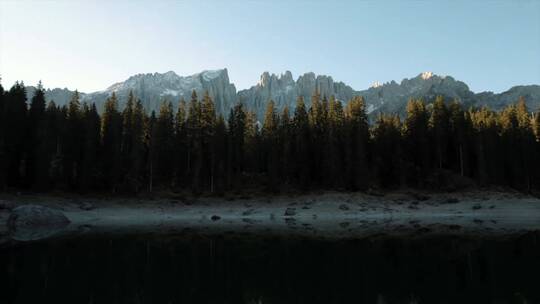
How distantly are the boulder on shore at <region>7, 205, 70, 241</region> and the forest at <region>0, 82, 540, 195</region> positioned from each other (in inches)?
759

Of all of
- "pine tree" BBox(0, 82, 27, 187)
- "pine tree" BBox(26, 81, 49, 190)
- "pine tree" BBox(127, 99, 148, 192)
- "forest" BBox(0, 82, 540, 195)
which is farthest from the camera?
"pine tree" BBox(127, 99, 148, 192)

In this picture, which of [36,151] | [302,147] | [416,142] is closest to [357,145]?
[302,147]

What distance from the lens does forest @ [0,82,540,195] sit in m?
61.5

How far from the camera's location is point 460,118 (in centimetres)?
7738

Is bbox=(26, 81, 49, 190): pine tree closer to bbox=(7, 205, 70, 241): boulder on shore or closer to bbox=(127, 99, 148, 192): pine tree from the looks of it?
bbox=(127, 99, 148, 192): pine tree

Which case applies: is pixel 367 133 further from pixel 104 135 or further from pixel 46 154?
pixel 46 154

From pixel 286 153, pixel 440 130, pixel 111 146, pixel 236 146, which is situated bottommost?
pixel 286 153

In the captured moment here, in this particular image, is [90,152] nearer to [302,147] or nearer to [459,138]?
[302,147]

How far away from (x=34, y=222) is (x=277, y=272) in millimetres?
32228

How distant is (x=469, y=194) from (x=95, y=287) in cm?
5907

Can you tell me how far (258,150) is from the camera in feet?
264

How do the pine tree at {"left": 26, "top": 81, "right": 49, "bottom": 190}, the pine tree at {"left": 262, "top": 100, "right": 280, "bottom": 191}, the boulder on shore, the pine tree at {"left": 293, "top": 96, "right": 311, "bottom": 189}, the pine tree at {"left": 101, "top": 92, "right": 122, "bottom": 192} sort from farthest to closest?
the pine tree at {"left": 293, "top": 96, "right": 311, "bottom": 189}
the pine tree at {"left": 262, "top": 100, "right": 280, "bottom": 191}
the pine tree at {"left": 101, "top": 92, "right": 122, "bottom": 192}
the pine tree at {"left": 26, "top": 81, "right": 49, "bottom": 190}
the boulder on shore

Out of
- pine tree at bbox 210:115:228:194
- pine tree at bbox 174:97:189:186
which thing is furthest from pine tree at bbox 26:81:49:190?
pine tree at bbox 210:115:228:194

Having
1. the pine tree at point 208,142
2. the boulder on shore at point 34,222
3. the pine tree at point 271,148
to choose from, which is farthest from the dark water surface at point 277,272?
the pine tree at point 208,142
